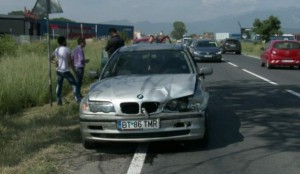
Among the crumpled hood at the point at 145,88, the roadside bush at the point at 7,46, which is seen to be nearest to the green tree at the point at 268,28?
the roadside bush at the point at 7,46

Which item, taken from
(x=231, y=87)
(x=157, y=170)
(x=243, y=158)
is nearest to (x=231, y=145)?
(x=243, y=158)

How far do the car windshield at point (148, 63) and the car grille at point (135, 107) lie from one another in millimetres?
1586

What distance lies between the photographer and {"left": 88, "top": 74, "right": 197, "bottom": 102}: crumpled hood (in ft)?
22.3

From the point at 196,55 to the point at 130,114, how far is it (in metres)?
25.6

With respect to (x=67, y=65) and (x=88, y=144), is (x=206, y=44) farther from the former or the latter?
(x=88, y=144)

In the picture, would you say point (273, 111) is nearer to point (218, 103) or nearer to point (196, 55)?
point (218, 103)

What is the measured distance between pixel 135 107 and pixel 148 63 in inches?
75.0

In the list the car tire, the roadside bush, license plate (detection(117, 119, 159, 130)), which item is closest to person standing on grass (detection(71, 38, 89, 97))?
the car tire

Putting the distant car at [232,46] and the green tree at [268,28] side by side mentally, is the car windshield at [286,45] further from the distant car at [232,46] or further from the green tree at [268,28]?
the green tree at [268,28]

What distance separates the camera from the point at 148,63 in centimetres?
852

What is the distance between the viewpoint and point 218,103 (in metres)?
12.2

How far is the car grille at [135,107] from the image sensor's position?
672 cm

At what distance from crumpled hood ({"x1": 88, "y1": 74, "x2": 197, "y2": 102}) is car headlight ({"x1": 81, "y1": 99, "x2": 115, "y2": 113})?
5 centimetres

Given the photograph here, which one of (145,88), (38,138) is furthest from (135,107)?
(38,138)
